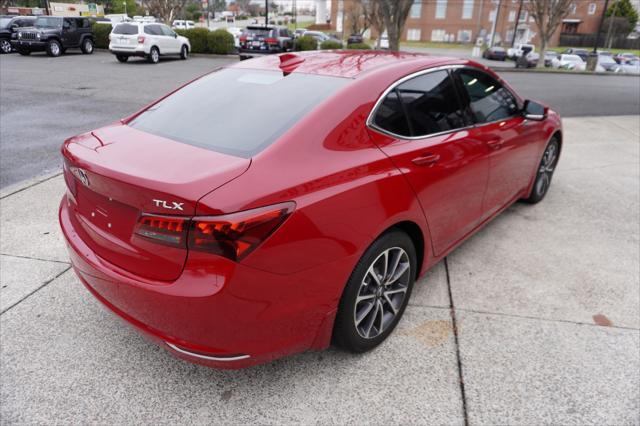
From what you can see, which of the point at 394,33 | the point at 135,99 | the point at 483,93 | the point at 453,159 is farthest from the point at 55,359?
the point at 394,33

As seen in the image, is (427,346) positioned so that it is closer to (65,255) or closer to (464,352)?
(464,352)

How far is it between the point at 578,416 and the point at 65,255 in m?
3.62

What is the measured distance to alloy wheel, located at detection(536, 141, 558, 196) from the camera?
4922 mm

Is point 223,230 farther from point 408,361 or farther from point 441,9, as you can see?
point 441,9

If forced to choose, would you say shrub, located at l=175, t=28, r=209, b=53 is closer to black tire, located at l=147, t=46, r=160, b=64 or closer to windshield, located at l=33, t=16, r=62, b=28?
black tire, located at l=147, t=46, r=160, b=64

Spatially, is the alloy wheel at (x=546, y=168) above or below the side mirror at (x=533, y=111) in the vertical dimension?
below

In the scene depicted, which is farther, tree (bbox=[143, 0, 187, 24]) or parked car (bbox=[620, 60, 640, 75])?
tree (bbox=[143, 0, 187, 24])

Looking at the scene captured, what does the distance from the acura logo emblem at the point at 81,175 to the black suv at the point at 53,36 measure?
2298cm

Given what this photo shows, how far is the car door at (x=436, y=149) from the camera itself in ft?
8.87

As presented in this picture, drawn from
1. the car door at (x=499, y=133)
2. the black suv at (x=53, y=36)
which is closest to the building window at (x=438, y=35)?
the black suv at (x=53, y=36)

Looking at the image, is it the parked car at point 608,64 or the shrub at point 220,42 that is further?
the parked car at point 608,64

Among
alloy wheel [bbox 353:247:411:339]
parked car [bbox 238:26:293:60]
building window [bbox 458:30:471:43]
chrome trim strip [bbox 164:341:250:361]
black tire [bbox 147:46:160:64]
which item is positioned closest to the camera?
chrome trim strip [bbox 164:341:250:361]

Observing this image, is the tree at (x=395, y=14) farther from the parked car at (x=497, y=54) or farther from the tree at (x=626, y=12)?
the tree at (x=626, y=12)

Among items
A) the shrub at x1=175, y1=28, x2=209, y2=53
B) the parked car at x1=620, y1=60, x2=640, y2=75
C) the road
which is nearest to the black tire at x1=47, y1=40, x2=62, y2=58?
the road
